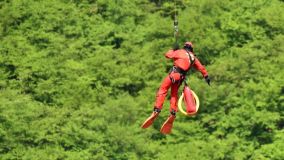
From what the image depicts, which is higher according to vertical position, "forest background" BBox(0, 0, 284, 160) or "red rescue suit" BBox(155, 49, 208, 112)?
"red rescue suit" BBox(155, 49, 208, 112)

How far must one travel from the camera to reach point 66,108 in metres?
57.6

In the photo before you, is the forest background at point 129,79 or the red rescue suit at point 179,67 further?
the forest background at point 129,79

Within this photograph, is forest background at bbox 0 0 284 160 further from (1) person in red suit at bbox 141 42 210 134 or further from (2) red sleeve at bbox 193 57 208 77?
(2) red sleeve at bbox 193 57 208 77

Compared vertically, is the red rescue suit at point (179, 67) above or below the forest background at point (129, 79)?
above

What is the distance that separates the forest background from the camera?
52.5 meters

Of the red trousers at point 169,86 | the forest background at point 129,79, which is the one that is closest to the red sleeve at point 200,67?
the red trousers at point 169,86

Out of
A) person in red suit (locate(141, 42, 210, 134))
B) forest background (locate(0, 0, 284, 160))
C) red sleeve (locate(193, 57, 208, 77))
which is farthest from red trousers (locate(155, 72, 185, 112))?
forest background (locate(0, 0, 284, 160))

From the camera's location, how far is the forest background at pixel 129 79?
52531mm

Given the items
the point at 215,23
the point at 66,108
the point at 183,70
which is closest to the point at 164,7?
the point at 215,23

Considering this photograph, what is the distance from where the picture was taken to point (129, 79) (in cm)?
6266

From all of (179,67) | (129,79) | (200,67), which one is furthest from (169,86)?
(129,79)

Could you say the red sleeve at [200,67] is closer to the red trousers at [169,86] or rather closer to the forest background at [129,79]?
the red trousers at [169,86]

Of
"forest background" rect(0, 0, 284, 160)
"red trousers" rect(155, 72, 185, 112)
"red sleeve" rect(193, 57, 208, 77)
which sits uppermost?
"red sleeve" rect(193, 57, 208, 77)

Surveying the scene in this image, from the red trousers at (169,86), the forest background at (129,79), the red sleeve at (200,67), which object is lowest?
the forest background at (129,79)
